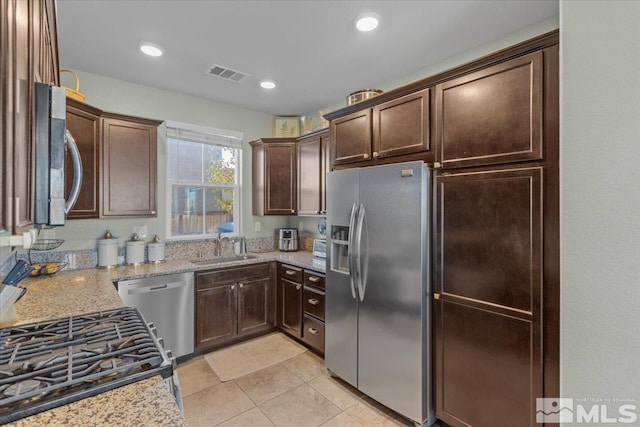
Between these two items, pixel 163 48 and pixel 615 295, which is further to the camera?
pixel 163 48

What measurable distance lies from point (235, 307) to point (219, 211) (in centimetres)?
125

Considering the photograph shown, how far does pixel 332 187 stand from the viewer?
257 centimetres

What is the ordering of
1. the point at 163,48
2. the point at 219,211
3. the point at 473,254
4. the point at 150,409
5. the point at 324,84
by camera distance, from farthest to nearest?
the point at 219,211 → the point at 324,84 → the point at 163,48 → the point at 473,254 → the point at 150,409

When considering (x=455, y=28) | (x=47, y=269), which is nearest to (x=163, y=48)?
(x=47, y=269)

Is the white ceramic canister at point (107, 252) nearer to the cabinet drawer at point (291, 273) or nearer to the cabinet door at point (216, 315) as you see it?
the cabinet door at point (216, 315)

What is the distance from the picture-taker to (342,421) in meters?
2.13

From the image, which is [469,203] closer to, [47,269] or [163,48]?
[163,48]

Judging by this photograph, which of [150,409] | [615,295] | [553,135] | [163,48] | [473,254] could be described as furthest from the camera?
[163,48]

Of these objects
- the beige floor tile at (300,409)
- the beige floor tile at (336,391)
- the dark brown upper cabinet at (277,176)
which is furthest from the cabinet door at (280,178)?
the beige floor tile at (300,409)

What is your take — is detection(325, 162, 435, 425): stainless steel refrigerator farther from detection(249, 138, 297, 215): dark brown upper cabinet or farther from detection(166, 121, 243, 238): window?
detection(166, 121, 243, 238): window

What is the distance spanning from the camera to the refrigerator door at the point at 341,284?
94.0 inches

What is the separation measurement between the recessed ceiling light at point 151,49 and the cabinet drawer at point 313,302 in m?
2.49

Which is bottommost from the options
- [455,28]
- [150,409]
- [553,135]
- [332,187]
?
[150,409]

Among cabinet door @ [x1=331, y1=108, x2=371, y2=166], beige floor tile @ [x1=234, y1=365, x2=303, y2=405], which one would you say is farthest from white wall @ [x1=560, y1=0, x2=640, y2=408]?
beige floor tile @ [x1=234, y1=365, x2=303, y2=405]
